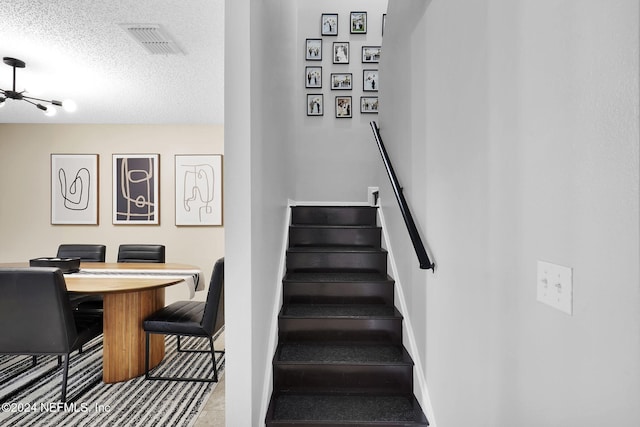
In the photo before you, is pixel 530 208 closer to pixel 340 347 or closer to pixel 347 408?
pixel 347 408

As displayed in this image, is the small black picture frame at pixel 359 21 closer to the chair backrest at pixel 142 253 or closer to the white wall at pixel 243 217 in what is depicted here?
the white wall at pixel 243 217

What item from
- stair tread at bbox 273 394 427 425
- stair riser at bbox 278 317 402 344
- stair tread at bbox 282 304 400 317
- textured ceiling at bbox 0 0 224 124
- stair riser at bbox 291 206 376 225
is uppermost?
textured ceiling at bbox 0 0 224 124

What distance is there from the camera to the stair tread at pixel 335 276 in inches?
99.7

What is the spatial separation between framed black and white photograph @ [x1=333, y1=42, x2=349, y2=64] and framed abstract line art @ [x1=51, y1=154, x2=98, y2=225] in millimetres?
3752

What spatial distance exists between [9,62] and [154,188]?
2159 millimetres

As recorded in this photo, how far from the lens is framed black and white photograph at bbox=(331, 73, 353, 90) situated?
400 centimetres

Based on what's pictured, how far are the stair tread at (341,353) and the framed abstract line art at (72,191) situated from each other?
13.8 feet

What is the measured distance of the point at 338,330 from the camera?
88.7 inches


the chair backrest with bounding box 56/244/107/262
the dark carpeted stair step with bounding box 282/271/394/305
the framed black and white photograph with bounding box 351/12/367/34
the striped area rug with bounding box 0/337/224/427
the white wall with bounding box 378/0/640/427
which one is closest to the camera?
the white wall with bounding box 378/0/640/427

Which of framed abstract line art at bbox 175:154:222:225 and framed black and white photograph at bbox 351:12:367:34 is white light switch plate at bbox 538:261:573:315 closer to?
framed black and white photograph at bbox 351:12:367:34

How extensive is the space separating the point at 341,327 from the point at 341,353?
6.9 inches

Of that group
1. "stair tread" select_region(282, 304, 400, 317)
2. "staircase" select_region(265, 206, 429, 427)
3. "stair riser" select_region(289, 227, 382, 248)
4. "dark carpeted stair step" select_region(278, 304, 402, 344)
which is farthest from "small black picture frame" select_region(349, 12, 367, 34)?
"dark carpeted stair step" select_region(278, 304, 402, 344)

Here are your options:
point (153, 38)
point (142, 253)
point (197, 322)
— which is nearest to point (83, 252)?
point (142, 253)

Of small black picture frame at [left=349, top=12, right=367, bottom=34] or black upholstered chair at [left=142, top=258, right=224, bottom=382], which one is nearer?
black upholstered chair at [left=142, top=258, right=224, bottom=382]
